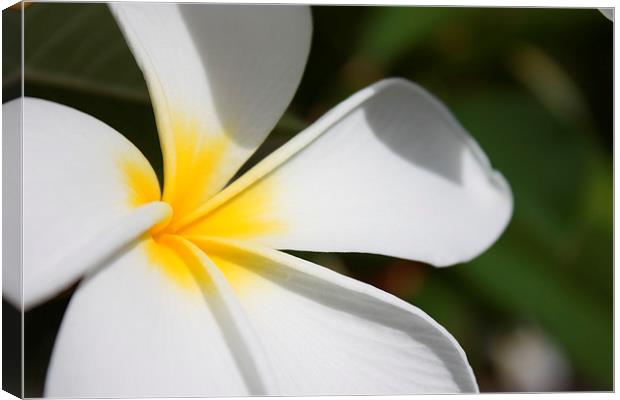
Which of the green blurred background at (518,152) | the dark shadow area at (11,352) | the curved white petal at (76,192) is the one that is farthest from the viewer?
the green blurred background at (518,152)

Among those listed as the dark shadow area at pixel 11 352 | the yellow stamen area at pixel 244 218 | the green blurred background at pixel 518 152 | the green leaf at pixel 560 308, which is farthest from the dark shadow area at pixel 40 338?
the green leaf at pixel 560 308

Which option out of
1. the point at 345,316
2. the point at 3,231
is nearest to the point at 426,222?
the point at 345,316

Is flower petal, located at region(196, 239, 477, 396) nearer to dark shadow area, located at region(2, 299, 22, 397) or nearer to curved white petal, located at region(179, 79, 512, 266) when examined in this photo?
curved white petal, located at region(179, 79, 512, 266)

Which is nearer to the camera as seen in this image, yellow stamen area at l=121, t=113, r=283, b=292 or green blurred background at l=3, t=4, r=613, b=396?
yellow stamen area at l=121, t=113, r=283, b=292

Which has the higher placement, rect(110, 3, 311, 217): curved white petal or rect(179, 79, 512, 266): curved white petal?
rect(110, 3, 311, 217): curved white petal

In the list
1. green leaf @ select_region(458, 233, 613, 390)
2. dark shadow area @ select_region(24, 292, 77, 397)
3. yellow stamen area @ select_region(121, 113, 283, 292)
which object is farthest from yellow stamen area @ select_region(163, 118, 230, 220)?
→ green leaf @ select_region(458, 233, 613, 390)

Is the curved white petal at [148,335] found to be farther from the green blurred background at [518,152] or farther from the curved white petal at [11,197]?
the green blurred background at [518,152]

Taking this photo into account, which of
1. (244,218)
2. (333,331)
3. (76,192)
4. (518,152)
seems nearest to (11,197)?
(76,192)

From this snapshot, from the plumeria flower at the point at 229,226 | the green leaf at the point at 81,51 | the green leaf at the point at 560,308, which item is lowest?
the green leaf at the point at 560,308
